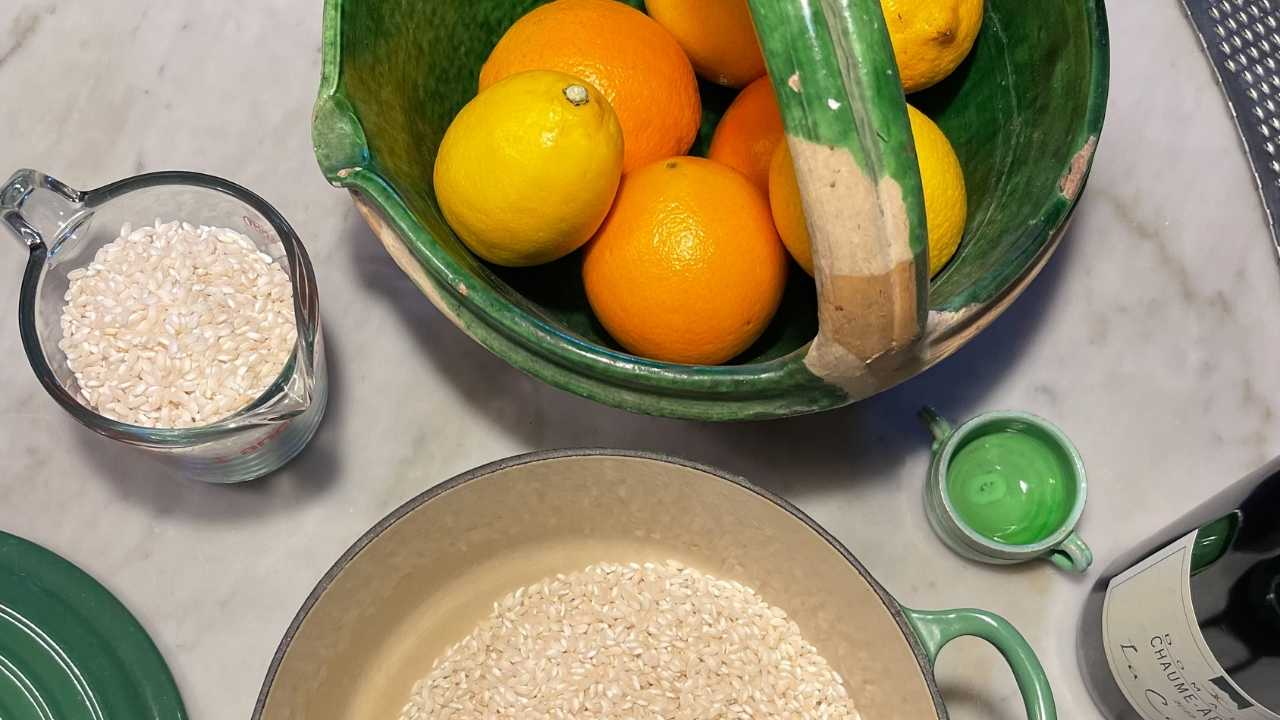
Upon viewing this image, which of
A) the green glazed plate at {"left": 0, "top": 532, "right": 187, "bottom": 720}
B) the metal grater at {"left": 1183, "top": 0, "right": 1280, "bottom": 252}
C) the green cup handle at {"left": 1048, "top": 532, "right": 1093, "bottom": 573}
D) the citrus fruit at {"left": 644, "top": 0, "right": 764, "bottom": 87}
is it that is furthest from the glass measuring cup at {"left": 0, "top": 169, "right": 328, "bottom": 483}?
the metal grater at {"left": 1183, "top": 0, "right": 1280, "bottom": 252}

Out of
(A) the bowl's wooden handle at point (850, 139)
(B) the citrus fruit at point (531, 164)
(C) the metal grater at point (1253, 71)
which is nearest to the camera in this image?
(A) the bowl's wooden handle at point (850, 139)

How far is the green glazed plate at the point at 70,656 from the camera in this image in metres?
0.68

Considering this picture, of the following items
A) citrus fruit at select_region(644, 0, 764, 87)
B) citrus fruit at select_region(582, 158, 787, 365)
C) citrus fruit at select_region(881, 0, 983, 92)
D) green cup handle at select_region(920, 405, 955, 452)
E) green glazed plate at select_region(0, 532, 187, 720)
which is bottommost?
green glazed plate at select_region(0, 532, 187, 720)

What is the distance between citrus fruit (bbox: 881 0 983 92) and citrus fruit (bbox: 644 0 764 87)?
0.08 meters

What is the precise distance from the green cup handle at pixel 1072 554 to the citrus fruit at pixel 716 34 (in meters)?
0.36

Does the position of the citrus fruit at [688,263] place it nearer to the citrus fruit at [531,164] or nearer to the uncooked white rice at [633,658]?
the citrus fruit at [531,164]

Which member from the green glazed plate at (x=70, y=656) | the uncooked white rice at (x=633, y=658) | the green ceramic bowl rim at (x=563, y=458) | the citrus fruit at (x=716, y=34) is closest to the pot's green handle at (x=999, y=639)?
the green ceramic bowl rim at (x=563, y=458)

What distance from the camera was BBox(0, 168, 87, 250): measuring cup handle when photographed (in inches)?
25.9

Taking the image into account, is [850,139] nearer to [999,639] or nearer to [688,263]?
[688,263]

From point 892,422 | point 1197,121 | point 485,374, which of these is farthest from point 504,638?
point 1197,121

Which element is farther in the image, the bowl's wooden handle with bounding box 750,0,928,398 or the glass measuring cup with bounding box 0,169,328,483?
the glass measuring cup with bounding box 0,169,328,483

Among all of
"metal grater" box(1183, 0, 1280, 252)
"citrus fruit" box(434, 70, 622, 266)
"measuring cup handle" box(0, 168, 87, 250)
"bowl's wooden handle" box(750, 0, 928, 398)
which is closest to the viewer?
"bowl's wooden handle" box(750, 0, 928, 398)

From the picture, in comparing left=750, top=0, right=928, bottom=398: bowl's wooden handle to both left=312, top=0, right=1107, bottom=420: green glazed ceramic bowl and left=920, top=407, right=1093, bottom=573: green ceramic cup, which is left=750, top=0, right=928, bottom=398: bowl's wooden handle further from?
left=920, top=407, right=1093, bottom=573: green ceramic cup

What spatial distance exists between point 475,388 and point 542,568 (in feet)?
0.44
